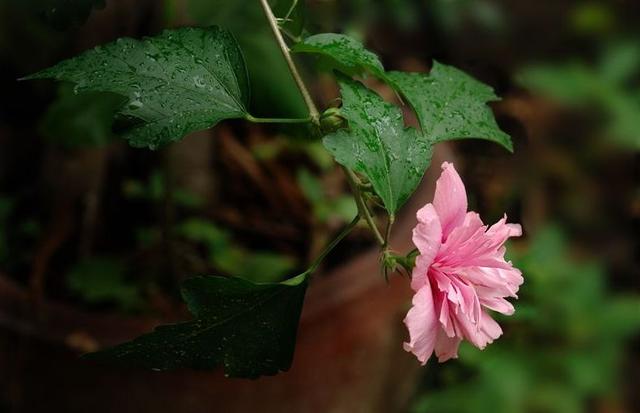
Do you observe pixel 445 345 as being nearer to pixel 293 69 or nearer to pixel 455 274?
pixel 455 274

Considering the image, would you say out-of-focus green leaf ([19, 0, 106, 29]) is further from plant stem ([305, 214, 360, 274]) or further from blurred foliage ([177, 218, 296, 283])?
blurred foliage ([177, 218, 296, 283])

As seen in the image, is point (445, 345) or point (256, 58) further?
point (256, 58)

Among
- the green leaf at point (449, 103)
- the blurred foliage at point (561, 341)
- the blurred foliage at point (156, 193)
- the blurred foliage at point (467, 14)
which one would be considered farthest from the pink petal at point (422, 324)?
the blurred foliage at point (467, 14)

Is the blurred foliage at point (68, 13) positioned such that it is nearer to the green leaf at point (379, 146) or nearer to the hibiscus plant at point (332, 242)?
the hibiscus plant at point (332, 242)

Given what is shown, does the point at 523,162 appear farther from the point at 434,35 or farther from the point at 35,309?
the point at 35,309

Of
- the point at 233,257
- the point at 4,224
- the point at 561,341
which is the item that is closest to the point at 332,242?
the point at 233,257

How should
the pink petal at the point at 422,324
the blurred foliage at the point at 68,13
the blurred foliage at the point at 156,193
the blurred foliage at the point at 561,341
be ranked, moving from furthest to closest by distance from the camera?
the blurred foliage at the point at 561,341 → the blurred foliage at the point at 156,193 → the blurred foliage at the point at 68,13 → the pink petal at the point at 422,324

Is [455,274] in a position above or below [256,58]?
above
